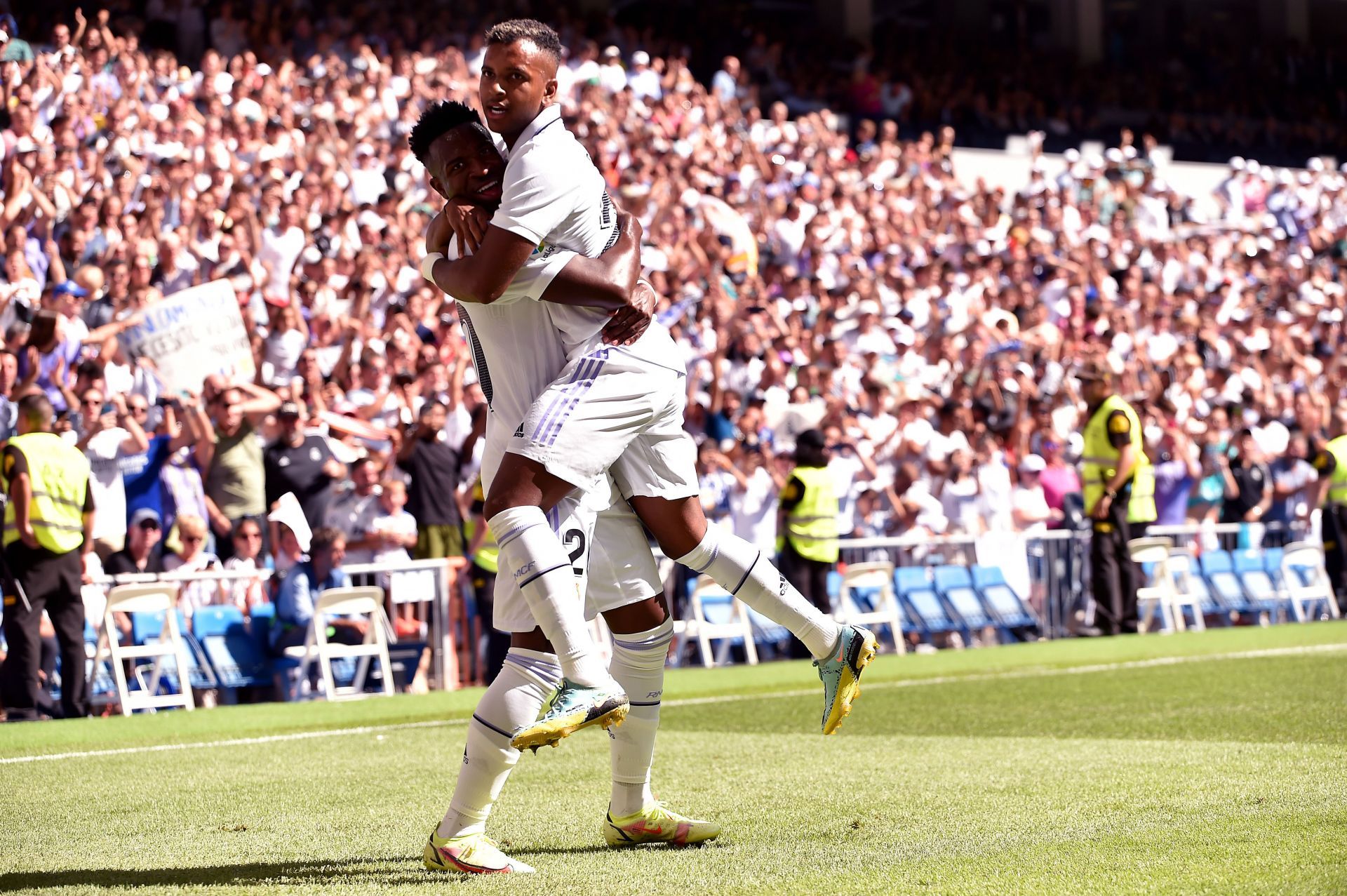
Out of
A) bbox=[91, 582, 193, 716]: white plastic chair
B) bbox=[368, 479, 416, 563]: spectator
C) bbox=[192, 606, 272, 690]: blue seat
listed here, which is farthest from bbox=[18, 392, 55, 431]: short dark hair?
bbox=[368, 479, 416, 563]: spectator

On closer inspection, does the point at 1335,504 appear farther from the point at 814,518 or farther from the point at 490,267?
the point at 490,267

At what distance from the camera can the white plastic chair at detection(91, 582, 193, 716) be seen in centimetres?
1190

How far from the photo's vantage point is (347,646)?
12.8 meters

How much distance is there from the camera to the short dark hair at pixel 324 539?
12773 millimetres

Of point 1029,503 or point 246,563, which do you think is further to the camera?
point 1029,503

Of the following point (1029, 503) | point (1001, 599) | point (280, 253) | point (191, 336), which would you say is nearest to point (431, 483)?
point (191, 336)

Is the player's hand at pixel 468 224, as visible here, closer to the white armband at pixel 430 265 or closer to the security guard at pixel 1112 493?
the white armband at pixel 430 265

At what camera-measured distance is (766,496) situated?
51.0 feet

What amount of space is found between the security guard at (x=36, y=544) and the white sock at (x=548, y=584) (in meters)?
7.16

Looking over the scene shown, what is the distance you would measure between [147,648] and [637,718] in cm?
731

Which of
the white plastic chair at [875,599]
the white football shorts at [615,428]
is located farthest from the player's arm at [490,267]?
the white plastic chair at [875,599]

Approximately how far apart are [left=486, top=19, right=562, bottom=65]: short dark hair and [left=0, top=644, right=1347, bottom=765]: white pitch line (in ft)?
16.8

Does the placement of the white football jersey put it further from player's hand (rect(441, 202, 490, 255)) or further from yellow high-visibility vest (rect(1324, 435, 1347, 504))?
yellow high-visibility vest (rect(1324, 435, 1347, 504))

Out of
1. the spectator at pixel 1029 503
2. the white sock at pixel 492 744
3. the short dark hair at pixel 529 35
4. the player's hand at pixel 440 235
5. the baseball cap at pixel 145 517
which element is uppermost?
the short dark hair at pixel 529 35
